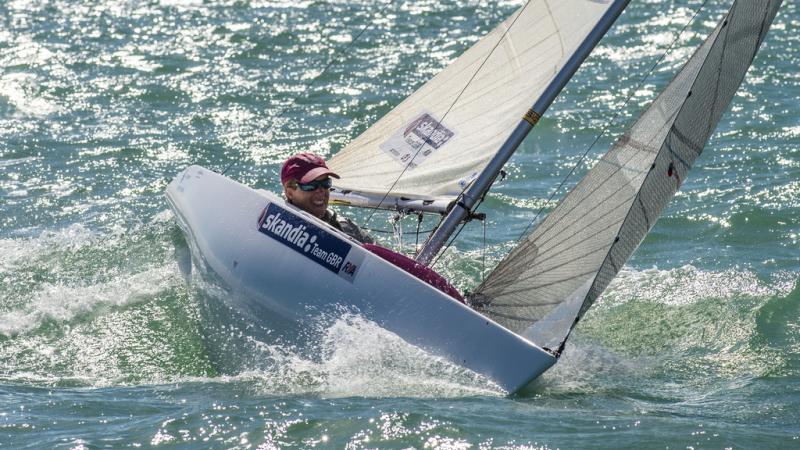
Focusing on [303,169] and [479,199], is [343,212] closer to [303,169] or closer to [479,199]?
[479,199]

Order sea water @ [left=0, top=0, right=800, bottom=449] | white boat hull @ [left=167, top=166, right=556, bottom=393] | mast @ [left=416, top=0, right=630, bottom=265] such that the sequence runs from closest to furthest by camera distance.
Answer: sea water @ [left=0, top=0, right=800, bottom=449]
white boat hull @ [left=167, top=166, right=556, bottom=393]
mast @ [left=416, top=0, right=630, bottom=265]

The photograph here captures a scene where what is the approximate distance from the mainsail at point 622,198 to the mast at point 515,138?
1.75 feet

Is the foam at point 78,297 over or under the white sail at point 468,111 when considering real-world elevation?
under

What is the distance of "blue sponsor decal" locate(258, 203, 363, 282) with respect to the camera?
20.6ft

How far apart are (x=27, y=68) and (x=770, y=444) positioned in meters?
10.9

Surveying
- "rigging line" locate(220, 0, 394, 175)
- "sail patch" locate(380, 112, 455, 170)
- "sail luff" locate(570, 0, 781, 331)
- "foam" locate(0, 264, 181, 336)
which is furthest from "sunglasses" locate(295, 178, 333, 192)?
"rigging line" locate(220, 0, 394, 175)

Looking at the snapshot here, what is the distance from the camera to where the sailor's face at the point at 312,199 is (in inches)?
278

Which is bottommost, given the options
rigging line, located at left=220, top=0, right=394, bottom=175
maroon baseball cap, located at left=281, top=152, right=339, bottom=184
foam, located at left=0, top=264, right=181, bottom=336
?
foam, located at left=0, top=264, right=181, bottom=336

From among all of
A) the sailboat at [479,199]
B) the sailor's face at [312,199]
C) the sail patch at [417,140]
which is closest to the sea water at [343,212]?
the sailboat at [479,199]

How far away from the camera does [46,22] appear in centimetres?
1620

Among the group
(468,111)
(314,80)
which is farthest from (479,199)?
(314,80)

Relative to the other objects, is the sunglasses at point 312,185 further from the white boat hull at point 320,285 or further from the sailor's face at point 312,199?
the white boat hull at point 320,285

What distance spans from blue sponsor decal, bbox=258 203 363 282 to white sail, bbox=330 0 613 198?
132 centimetres

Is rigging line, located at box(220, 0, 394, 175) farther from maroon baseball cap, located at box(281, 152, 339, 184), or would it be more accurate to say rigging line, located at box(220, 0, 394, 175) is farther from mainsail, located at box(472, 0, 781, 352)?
mainsail, located at box(472, 0, 781, 352)
